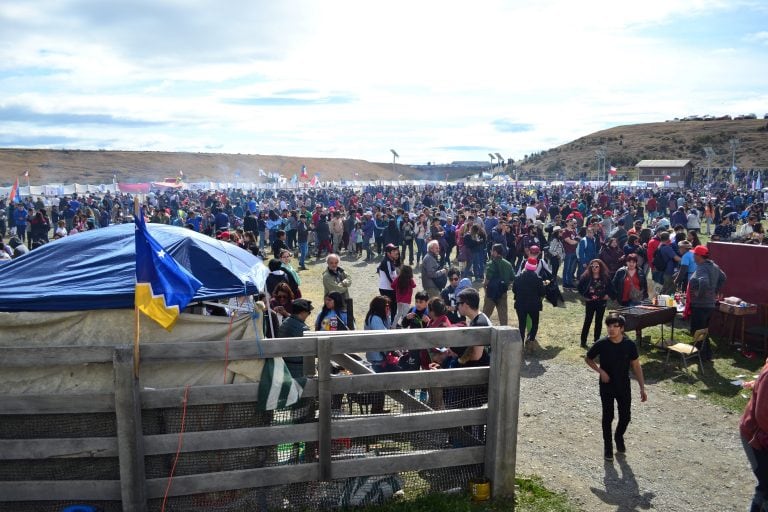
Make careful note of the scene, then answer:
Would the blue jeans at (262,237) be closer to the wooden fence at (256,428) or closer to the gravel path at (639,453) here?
the gravel path at (639,453)

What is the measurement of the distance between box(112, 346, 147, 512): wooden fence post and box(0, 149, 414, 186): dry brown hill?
239ft

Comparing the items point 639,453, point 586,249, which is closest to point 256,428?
point 639,453

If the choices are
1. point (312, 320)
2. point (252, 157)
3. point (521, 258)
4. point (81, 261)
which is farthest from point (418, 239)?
point (252, 157)

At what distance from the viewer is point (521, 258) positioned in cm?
1645

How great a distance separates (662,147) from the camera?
3570 inches

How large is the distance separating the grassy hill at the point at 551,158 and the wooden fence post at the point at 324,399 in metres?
78.9

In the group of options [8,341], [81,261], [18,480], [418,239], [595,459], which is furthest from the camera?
[418,239]

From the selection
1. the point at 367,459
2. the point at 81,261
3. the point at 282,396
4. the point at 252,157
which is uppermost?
the point at 252,157

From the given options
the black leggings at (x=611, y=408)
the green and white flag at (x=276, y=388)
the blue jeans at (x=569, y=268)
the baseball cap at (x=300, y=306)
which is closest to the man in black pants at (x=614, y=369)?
the black leggings at (x=611, y=408)

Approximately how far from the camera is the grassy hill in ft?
282

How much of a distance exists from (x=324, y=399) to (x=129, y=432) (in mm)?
1332

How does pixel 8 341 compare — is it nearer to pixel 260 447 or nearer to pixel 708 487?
pixel 260 447

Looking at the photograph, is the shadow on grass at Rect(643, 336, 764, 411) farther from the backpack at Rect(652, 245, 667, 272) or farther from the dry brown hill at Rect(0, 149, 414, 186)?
the dry brown hill at Rect(0, 149, 414, 186)

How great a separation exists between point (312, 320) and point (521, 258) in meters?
6.78
